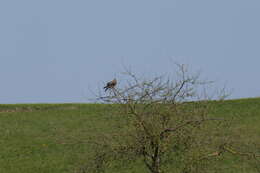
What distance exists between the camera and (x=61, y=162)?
2808 cm

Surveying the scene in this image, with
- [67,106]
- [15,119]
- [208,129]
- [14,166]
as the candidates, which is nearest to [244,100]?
[67,106]

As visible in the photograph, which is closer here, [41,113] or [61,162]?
[61,162]

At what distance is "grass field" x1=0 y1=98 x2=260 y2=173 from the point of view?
2725 centimetres

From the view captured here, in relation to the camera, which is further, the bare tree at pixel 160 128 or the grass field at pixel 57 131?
the grass field at pixel 57 131

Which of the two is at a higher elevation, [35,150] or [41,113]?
[41,113]

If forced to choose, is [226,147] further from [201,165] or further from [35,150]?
[35,150]

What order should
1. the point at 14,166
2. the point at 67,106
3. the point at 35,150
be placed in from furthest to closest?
the point at 67,106
the point at 35,150
the point at 14,166

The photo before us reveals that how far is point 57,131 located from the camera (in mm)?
36156

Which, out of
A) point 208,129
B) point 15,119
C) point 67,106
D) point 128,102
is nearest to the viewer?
point 128,102

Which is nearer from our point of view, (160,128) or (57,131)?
(160,128)

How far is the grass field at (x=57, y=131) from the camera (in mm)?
27250

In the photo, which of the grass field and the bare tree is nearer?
the bare tree

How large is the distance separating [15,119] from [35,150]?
1021 centimetres

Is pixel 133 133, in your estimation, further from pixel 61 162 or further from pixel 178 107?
pixel 61 162
